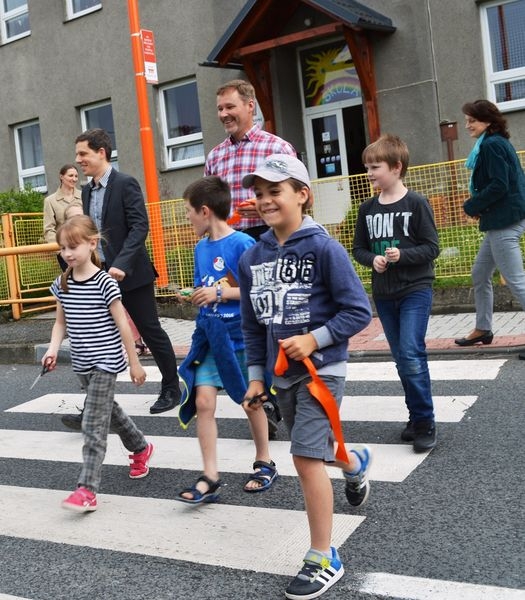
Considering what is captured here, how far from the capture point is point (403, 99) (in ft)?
47.8

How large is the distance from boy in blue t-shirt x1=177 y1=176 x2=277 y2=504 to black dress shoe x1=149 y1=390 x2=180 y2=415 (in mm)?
2109

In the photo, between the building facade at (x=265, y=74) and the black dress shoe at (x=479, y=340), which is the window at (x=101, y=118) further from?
the black dress shoe at (x=479, y=340)

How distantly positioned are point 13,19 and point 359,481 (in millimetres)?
19040

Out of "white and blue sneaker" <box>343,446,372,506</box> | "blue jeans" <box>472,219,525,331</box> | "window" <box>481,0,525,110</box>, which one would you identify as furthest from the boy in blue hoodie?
"window" <box>481,0,525,110</box>

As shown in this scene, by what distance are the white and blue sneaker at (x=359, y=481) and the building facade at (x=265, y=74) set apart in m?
10.6

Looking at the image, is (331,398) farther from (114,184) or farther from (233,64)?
(233,64)

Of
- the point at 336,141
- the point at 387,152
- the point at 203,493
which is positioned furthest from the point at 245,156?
the point at 336,141

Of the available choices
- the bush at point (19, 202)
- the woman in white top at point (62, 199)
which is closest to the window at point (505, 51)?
the woman in white top at point (62, 199)

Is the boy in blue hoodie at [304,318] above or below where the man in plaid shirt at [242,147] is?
below

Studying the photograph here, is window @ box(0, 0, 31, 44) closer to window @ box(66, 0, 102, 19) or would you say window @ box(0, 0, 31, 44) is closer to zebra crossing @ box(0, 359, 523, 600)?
window @ box(66, 0, 102, 19)

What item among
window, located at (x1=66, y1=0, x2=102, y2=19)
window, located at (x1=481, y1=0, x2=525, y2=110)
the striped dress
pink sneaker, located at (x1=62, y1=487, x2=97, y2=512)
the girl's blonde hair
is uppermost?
window, located at (x1=66, y1=0, x2=102, y2=19)

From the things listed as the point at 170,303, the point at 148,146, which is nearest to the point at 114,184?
the point at 170,303

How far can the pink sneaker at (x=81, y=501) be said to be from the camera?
169 inches

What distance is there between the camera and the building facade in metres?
13.9
